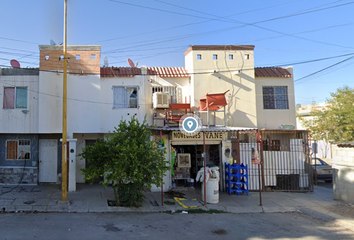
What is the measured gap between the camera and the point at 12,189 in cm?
1107

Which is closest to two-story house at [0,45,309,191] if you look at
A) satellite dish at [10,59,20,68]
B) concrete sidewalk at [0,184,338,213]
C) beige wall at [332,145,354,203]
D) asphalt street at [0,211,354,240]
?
satellite dish at [10,59,20,68]

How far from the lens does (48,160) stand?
12.9 m

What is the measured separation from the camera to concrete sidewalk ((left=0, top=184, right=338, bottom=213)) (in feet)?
28.3

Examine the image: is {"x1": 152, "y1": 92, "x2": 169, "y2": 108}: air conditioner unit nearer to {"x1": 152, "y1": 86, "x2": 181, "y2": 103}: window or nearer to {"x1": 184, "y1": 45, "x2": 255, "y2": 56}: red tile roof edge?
{"x1": 152, "y1": 86, "x2": 181, "y2": 103}: window

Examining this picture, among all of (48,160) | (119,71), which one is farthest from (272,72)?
(48,160)

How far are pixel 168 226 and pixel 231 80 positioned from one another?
8575mm

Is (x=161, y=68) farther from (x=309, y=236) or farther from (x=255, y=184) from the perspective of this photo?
(x=309, y=236)

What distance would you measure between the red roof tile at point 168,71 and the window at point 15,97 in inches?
244

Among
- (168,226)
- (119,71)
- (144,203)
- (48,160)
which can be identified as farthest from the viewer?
(119,71)

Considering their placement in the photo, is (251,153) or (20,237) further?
(251,153)

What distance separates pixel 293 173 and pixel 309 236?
612 centimetres

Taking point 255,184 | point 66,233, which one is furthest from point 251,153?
point 66,233

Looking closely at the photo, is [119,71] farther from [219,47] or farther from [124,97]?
[219,47]

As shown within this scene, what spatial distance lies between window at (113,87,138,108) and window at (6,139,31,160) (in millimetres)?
4805
